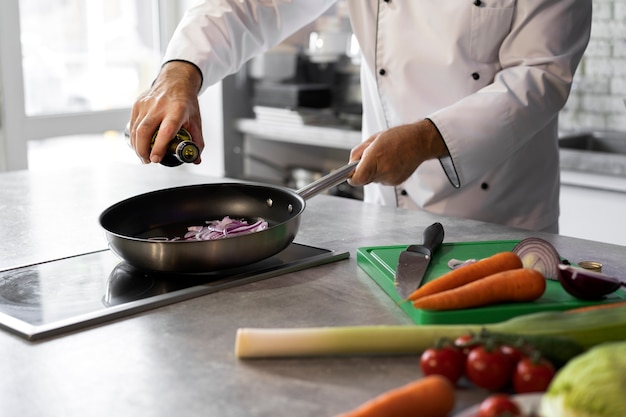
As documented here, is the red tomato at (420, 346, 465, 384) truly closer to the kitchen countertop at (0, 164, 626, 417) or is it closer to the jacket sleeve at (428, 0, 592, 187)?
the kitchen countertop at (0, 164, 626, 417)

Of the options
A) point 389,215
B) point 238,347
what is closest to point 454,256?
point 389,215

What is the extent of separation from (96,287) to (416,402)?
2.12ft

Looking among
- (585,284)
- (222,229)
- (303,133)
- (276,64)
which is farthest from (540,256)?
(276,64)

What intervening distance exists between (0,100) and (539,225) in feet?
7.73

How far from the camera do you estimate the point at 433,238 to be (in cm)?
137

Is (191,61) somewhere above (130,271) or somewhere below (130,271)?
above

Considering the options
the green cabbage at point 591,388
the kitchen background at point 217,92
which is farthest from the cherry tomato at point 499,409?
the kitchen background at point 217,92

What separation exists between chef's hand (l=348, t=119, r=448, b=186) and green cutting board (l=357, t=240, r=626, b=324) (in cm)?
15

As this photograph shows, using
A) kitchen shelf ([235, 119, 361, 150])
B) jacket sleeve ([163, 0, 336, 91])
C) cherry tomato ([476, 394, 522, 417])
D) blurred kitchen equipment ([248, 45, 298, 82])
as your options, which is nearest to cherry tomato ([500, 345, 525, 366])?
cherry tomato ([476, 394, 522, 417])

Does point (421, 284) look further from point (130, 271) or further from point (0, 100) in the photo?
point (0, 100)

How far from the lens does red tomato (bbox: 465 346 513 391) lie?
0.83 metres

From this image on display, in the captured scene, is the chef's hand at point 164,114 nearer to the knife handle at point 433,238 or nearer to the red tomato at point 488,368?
the knife handle at point 433,238

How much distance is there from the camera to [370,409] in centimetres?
75

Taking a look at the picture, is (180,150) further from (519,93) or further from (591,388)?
(591,388)
